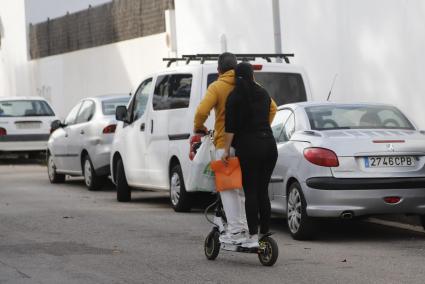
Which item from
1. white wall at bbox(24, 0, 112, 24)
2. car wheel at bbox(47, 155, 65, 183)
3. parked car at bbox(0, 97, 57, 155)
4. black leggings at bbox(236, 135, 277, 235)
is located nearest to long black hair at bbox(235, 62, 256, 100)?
black leggings at bbox(236, 135, 277, 235)

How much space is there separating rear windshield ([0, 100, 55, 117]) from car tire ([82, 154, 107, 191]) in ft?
24.0

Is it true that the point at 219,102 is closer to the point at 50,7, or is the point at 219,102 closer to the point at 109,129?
the point at 109,129

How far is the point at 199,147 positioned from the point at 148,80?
5592 millimetres

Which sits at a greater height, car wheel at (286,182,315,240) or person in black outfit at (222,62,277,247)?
person in black outfit at (222,62,277,247)

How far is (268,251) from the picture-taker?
392 inches

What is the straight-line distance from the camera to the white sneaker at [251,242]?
9.92m

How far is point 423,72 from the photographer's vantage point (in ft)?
57.0

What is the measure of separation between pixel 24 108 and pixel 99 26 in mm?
5110

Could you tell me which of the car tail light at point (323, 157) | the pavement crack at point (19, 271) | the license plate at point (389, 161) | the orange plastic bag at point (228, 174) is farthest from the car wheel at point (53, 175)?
the orange plastic bag at point (228, 174)

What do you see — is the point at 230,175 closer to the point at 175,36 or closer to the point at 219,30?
the point at 219,30

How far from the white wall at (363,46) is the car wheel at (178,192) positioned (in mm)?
4202

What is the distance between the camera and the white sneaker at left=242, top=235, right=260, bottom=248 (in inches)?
391

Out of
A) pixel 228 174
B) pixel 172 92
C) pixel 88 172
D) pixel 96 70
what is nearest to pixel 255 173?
pixel 228 174

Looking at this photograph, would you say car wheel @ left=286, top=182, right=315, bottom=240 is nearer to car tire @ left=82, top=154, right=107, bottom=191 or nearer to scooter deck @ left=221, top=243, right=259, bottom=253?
scooter deck @ left=221, top=243, right=259, bottom=253
